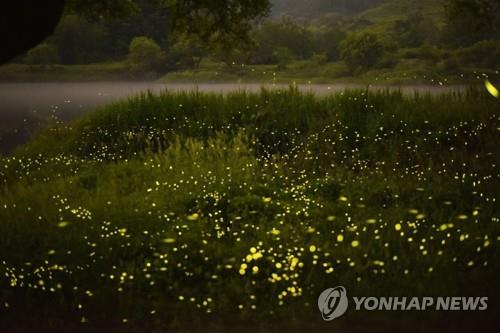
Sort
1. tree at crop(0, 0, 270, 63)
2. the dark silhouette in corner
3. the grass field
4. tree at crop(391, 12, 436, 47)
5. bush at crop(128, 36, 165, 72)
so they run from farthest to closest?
tree at crop(391, 12, 436, 47) → bush at crop(128, 36, 165, 72) → tree at crop(0, 0, 270, 63) → the dark silhouette in corner → the grass field

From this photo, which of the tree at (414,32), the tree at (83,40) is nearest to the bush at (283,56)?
the tree at (414,32)

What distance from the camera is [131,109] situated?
1794 centimetres

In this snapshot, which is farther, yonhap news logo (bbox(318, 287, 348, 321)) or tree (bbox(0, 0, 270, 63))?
tree (bbox(0, 0, 270, 63))

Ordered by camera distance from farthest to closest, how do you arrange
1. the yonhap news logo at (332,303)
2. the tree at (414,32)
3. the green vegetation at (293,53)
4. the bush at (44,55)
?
the tree at (414,32), the bush at (44,55), the green vegetation at (293,53), the yonhap news logo at (332,303)

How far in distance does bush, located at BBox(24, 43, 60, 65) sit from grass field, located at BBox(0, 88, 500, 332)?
10414 centimetres

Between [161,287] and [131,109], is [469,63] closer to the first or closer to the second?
[131,109]

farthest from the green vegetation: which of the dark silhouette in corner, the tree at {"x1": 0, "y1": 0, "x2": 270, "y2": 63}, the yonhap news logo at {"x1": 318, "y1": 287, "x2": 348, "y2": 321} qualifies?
the yonhap news logo at {"x1": 318, "y1": 287, "x2": 348, "y2": 321}

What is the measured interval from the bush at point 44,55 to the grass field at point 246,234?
104 m

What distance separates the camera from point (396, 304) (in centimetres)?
645

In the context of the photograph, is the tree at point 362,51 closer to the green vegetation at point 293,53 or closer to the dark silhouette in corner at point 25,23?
the green vegetation at point 293,53

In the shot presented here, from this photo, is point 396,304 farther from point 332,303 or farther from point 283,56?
point 283,56

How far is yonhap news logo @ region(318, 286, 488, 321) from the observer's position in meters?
6.38

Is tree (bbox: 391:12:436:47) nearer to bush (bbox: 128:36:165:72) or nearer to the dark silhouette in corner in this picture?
bush (bbox: 128:36:165:72)

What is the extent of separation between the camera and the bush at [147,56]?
297 ft
